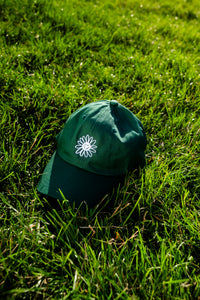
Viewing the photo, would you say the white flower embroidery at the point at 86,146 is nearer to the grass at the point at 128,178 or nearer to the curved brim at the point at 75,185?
the curved brim at the point at 75,185

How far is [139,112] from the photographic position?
238 cm

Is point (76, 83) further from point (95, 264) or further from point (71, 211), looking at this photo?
point (95, 264)

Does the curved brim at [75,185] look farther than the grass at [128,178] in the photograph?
Yes

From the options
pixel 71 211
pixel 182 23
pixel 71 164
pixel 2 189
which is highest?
pixel 182 23

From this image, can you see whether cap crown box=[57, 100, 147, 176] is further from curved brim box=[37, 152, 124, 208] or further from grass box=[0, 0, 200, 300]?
grass box=[0, 0, 200, 300]

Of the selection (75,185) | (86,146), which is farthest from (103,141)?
(75,185)

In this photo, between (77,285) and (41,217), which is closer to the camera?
(77,285)

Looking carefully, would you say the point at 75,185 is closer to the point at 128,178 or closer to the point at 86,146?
the point at 86,146

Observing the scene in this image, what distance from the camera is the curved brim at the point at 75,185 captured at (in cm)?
157

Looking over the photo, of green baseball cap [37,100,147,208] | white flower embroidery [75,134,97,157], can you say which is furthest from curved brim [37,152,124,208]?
white flower embroidery [75,134,97,157]

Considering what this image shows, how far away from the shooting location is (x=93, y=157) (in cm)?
160

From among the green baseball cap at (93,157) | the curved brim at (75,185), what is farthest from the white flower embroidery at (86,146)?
the curved brim at (75,185)

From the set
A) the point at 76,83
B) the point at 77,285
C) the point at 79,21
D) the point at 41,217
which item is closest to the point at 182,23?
the point at 79,21

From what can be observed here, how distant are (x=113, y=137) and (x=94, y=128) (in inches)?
5.2
